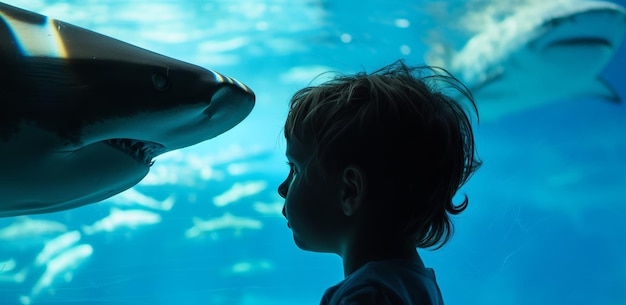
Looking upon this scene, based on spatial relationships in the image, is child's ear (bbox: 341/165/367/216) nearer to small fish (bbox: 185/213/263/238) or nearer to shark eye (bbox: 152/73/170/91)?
shark eye (bbox: 152/73/170/91)

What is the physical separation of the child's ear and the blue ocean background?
12.0 feet

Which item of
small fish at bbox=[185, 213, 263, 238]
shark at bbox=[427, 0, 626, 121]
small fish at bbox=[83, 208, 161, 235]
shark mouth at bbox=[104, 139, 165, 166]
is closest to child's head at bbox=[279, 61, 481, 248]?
shark mouth at bbox=[104, 139, 165, 166]

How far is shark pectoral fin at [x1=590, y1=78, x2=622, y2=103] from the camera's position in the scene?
16.0 feet

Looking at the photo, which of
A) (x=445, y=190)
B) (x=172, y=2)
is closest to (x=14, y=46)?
(x=445, y=190)

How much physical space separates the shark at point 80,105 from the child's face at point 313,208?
0.40 m

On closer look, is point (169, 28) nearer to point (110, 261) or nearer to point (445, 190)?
point (110, 261)

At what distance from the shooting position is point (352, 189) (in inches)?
30.8

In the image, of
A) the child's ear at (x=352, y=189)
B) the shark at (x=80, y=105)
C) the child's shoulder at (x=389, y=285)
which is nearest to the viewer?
the child's shoulder at (x=389, y=285)

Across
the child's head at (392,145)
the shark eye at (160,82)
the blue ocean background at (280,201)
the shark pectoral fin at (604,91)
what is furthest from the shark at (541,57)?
the child's head at (392,145)

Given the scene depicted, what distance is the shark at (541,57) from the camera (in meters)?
4.74

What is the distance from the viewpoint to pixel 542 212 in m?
5.63

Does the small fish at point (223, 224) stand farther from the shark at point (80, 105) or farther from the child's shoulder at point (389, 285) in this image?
the child's shoulder at point (389, 285)

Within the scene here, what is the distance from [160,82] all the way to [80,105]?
7.1 inches

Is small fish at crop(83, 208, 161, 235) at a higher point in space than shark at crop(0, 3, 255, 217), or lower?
higher
